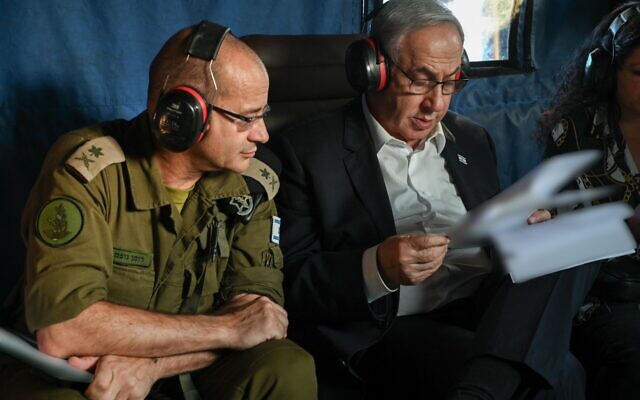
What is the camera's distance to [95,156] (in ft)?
4.38

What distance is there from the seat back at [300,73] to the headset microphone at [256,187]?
0.24 meters

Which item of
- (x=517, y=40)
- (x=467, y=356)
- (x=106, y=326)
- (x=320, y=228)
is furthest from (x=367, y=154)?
(x=517, y=40)

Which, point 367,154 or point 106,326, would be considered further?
point 367,154

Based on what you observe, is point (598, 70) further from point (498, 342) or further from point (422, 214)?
point (498, 342)

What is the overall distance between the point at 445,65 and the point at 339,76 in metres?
0.34

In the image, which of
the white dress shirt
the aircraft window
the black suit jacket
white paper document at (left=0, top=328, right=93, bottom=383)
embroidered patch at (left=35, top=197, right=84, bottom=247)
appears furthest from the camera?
the aircraft window

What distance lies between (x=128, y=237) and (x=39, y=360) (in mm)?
276

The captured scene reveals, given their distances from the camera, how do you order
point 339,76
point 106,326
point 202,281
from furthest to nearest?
point 339,76 < point 202,281 < point 106,326

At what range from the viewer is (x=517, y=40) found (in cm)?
282

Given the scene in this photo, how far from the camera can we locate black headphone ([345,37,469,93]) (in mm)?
1640

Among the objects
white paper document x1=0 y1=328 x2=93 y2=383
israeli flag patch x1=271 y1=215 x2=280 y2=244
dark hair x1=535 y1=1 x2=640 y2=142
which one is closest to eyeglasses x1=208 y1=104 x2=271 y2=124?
israeli flag patch x1=271 y1=215 x2=280 y2=244

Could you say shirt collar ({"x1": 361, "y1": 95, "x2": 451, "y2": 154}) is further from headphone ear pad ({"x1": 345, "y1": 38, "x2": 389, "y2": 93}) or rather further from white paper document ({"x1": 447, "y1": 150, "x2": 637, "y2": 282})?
white paper document ({"x1": 447, "y1": 150, "x2": 637, "y2": 282})

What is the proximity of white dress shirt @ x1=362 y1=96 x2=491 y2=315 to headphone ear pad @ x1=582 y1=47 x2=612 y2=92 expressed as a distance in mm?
433

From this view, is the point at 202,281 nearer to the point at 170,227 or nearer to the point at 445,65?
the point at 170,227
